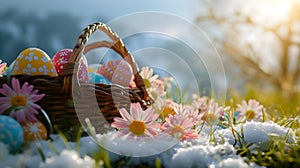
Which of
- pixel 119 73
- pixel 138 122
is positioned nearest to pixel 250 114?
pixel 119 73

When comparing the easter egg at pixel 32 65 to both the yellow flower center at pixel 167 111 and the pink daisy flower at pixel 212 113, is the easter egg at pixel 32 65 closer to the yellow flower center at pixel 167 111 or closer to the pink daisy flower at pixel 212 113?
the yellow flower center at pixel 167 111

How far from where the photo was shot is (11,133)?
1.40m

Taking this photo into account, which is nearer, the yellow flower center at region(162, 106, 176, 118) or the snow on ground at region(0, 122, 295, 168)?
the snow on ground at region(0, 122, 295, 168)

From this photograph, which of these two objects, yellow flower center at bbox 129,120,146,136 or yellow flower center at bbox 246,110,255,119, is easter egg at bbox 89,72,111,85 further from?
yellow flower center at bbox 246,110,255,119

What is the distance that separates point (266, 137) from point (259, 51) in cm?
688

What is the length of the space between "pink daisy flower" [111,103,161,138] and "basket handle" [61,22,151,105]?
268 mm

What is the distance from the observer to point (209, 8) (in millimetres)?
7785

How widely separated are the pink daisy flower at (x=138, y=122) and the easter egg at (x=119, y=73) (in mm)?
592

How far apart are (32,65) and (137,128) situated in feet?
1.97

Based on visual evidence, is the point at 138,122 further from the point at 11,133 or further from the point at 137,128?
the point at 11,133

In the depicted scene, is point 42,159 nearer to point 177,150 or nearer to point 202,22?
point 177,150

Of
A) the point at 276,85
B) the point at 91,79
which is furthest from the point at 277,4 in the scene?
the point at 91,79

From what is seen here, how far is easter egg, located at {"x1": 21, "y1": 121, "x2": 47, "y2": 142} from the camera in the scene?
149cm

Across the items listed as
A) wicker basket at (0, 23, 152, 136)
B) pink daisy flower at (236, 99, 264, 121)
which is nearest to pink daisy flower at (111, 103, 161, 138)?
wicker basket at (0, 23, 152, 136)
